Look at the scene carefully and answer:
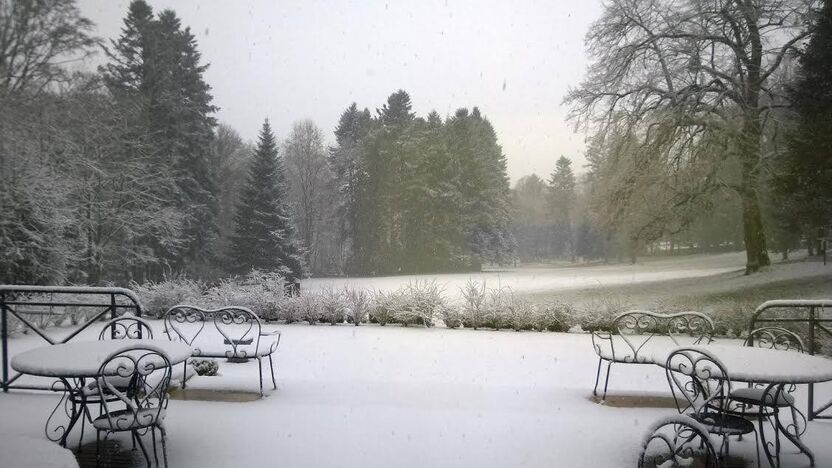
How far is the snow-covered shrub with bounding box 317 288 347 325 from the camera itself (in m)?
9.06

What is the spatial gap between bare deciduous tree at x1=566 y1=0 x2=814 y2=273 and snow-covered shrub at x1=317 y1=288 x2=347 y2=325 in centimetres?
573

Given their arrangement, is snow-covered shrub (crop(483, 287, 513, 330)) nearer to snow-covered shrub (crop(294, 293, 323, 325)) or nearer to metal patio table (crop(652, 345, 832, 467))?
snow-covered shrub (crop(294, 293, 323, 325))

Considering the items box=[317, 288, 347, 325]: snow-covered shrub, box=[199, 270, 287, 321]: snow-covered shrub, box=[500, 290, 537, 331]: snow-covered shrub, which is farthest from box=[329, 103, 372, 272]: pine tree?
box=[500, 290, 537, 331]: snow-covered shrub

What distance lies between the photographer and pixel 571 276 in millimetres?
9734

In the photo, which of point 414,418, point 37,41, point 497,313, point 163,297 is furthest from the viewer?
point 163,297

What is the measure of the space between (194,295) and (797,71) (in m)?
11.4

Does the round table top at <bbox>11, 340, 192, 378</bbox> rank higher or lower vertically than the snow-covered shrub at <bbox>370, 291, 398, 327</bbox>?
higher

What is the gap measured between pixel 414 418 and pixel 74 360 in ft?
6.94

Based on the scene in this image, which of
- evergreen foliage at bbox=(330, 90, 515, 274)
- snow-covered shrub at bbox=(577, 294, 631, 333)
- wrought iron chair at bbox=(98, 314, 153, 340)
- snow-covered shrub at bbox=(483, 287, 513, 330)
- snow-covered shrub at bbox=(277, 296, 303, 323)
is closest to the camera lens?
wrought iron chair at bbox=(98, 314, 153, 340)

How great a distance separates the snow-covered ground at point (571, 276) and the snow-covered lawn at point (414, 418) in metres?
3.66

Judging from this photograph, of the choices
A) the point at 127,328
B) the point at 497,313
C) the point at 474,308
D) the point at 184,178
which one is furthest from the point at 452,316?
the point at 184,178

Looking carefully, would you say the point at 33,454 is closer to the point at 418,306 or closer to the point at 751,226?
the point at 418,306

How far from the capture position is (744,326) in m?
8.12

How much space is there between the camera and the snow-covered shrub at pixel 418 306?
8.81 metres
